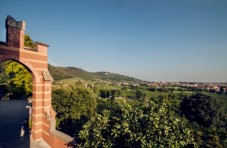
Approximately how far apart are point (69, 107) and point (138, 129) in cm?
1425

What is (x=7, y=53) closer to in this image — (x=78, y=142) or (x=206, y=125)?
(x=78, y=142)

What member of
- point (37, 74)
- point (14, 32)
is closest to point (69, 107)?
point (37, 74)

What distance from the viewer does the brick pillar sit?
8.59 meters

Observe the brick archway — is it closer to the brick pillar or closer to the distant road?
the brick pillar

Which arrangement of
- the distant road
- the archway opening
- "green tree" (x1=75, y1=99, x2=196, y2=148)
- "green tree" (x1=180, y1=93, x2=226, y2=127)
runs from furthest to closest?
"green tree" (x1=180, y1=93, x2=226, y2=127)
the archway opening
the distant road
"green tree" (x1=75, y1=99, x2=196, y2=148)

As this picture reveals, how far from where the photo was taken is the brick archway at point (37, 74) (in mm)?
8680

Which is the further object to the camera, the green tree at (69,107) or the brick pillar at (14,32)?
the green tree at (69,107)

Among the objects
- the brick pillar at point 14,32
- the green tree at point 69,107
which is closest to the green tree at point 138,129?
the brick pillar at point 14,32

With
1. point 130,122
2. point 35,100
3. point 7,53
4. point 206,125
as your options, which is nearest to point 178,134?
point 130,122

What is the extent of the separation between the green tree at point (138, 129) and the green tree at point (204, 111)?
41.7 meters

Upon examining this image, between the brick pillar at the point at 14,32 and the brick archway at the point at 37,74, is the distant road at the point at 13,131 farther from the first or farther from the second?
the brick pillar at the point at 14,32

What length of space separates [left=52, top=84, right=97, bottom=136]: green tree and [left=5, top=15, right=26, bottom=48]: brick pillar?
34.4 feet

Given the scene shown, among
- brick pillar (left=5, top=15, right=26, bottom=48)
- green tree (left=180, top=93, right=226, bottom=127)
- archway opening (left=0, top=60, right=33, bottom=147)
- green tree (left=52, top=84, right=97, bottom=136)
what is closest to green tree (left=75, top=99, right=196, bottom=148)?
archway opening (left=0, top=60, right=33, bottom=147)

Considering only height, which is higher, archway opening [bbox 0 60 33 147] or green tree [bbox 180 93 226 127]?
archway opening [bbox 0 60 33 147]
